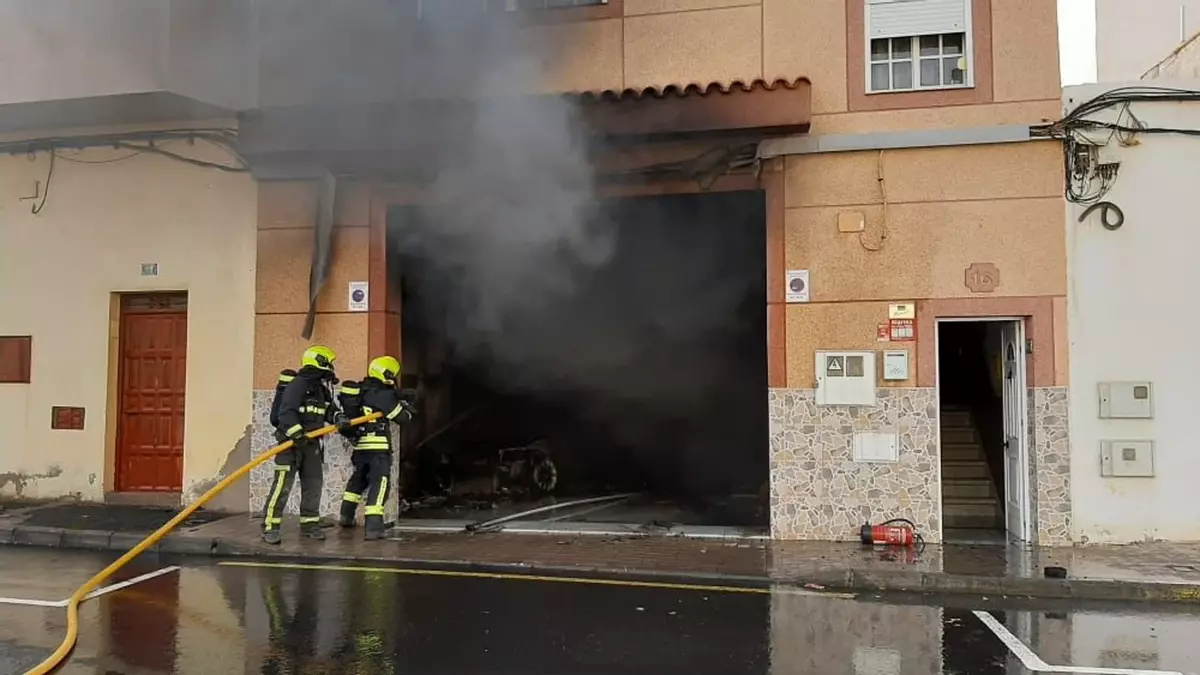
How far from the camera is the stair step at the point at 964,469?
29.3 ft

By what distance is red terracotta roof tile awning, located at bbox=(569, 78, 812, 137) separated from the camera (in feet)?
24.2

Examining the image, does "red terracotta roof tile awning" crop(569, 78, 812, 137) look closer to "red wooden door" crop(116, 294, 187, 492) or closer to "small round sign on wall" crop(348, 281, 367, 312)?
"small round sign on wall" crop(348, 281, 367, 312)

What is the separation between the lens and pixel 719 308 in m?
10.6

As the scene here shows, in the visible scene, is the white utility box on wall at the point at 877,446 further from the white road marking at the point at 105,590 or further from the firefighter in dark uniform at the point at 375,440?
the white road marking at the point at 105,590

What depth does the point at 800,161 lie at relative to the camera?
25.7ft

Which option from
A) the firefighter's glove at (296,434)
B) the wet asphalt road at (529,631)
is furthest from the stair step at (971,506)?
the firefighter's glove at (296,434)

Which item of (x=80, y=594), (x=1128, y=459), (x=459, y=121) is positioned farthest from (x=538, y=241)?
(x=1128, y=459)

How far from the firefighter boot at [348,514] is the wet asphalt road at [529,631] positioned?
1.67 m

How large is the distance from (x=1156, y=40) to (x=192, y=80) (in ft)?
43.9

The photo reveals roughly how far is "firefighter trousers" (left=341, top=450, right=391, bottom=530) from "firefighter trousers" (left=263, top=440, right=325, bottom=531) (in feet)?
0.89

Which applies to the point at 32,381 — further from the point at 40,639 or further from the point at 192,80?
the point at 40,639

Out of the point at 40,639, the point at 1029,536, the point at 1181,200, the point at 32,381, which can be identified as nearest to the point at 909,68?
the point at 1181,200

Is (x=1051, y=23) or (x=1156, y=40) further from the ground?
(x=1156, y=40)

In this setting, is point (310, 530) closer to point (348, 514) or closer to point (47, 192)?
point (348, 514)
